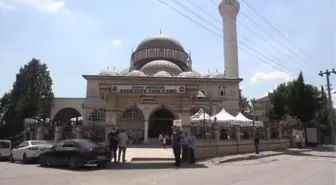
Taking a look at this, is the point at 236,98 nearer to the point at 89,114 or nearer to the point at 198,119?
the point at 198,119

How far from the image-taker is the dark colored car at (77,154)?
13.1 metres

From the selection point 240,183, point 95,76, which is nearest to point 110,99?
point 240,183

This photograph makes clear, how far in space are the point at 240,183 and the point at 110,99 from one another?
47.9ft

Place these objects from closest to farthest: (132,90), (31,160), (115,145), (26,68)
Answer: (115,145), (31,160), (132,90), (26,68)

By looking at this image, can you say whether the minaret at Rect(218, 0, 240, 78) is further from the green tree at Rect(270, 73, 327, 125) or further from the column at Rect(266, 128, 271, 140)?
the column at Rect(266, 128, 271, 140)

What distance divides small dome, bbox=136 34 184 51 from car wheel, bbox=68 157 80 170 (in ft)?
125

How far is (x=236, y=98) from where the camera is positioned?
39469 millimetres

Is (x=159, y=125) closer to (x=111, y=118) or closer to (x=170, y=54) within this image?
(x=111, y=118)

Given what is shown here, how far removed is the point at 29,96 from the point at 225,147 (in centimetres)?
3191

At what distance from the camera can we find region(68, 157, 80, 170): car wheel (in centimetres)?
1311

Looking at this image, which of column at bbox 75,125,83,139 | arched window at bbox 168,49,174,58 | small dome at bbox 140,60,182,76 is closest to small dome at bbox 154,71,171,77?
small dome at bbox 140,60,182,76

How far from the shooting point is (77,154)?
518 inches

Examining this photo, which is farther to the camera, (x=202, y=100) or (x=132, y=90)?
(x=202, y=100)

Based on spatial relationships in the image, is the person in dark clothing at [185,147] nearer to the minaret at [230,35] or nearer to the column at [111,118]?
the column at [111,118]
